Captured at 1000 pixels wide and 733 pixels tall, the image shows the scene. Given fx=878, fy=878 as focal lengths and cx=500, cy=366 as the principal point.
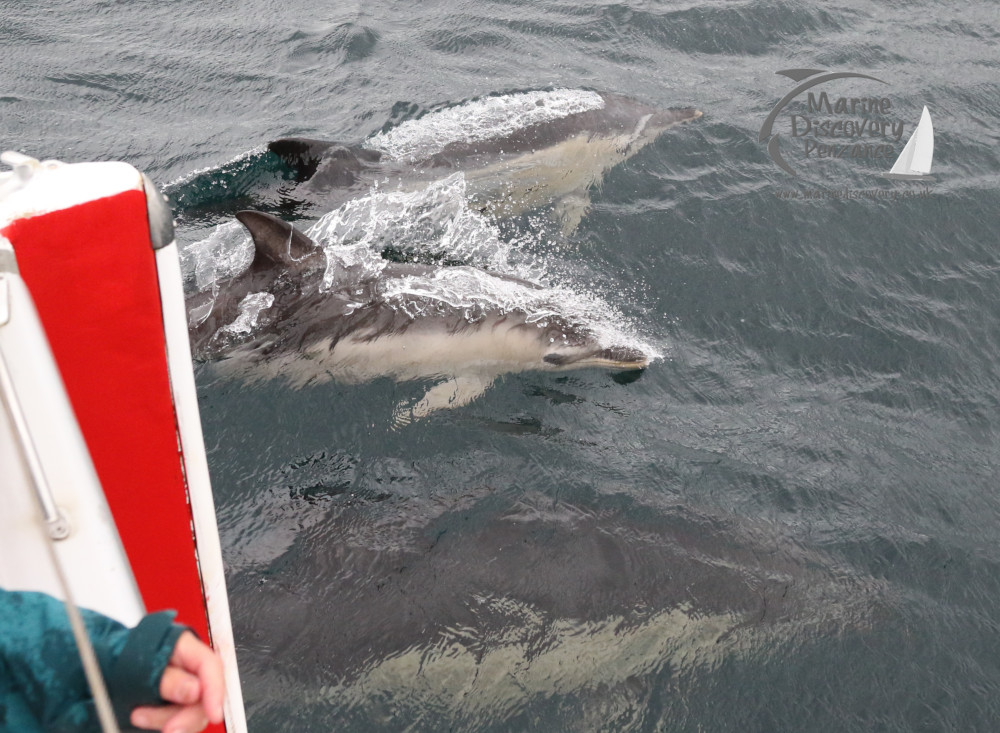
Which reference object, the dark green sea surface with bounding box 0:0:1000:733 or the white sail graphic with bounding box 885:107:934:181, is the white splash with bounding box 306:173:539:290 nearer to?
the dark green sea surface with bounding box 0:0:1000:733

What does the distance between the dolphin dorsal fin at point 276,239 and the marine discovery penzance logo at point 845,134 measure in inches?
225

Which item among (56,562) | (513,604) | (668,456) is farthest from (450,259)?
→ (56,562)

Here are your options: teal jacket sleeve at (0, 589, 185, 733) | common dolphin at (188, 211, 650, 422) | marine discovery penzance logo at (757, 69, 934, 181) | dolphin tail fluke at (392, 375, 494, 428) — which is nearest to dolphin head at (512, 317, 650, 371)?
common dolphin at (188, 211, 650, 422)

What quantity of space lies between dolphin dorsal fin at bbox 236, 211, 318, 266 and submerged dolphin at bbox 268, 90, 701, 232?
1.87 m

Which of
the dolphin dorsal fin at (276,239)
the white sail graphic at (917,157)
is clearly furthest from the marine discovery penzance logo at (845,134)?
the dolphin dorsal fin at (276,239)

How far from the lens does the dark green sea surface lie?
Answer: 4.59m

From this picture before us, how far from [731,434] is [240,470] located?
3.53 metres

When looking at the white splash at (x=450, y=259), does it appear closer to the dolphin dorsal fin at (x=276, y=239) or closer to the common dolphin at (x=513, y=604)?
the dolphin dorsal fin at (x=276, y=239)

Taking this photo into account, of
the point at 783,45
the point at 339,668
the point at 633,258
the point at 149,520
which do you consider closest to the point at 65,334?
the point at 149,520

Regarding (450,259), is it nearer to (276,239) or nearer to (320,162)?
(276,239)

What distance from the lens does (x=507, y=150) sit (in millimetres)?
9953

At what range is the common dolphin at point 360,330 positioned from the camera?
6793mm

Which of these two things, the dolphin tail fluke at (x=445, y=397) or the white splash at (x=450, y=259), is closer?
the dolphin tail fluke at (x=445, y=397)

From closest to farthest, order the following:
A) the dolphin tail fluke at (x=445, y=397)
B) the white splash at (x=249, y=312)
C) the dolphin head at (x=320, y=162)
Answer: the dolphin tail fluke at (x=445, y=397) → the white splash at (x=249, y=312) → the dolphin head at (x=320, y=162)
